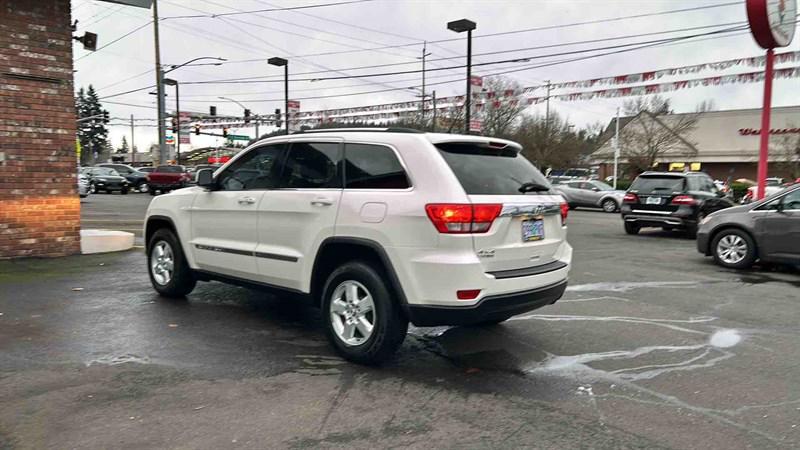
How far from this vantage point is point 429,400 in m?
3.90

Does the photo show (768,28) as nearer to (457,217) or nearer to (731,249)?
(731,249)

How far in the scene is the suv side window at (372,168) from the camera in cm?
440

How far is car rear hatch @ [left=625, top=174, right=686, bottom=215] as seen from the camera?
1409cm

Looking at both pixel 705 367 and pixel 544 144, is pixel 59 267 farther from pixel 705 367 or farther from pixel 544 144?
pixel 544 144

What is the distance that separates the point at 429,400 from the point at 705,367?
93.7 inches

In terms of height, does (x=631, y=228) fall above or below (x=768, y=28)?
below

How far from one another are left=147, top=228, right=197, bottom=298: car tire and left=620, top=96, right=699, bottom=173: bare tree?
136ft

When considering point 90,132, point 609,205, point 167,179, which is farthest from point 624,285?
point 90,132

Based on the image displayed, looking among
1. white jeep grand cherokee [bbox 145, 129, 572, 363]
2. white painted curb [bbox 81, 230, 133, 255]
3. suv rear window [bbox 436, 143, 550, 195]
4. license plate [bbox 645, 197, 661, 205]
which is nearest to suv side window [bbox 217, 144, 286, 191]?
white jeep grand cherokee [bbox 145, 129, 572, 363]

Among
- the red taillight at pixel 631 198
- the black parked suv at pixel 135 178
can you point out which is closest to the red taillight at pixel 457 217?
the red taillight at pixel 631 198

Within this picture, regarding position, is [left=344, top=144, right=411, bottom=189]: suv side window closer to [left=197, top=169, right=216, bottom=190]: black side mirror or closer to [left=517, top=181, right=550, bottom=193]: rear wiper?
[left=517, top=181, right=550, bottom=193]: rear wiper

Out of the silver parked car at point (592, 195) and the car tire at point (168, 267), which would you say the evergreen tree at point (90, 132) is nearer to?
the silver parked car at point (592, 195)

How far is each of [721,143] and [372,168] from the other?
177 ft

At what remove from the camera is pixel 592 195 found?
26875 millimetres
